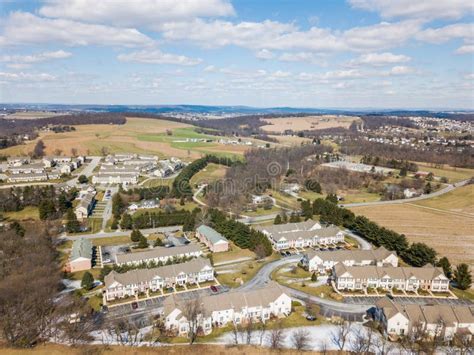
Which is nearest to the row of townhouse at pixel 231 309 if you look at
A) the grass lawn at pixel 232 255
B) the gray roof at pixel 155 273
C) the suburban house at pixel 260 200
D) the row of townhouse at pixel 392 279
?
the gray roof at pixel 155 273

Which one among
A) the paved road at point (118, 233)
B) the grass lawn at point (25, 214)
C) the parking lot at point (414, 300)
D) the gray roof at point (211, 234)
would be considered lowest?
the paved road at point (118, 233)

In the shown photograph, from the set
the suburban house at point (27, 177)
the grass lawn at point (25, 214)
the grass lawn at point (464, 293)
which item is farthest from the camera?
the suburban house at point (27, 177)

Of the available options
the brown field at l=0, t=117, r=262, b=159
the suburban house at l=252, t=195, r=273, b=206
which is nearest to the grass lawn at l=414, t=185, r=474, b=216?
the suburban house at l=252, t=195, r=273, b=206

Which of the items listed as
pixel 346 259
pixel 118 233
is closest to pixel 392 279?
pixel 346 259

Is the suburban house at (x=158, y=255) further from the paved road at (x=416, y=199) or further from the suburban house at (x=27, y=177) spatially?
the suburban house at (x=27, y=177)

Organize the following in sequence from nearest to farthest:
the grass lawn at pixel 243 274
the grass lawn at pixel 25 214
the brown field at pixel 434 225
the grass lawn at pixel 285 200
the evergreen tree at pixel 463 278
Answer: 1. the evergreen tree at pixel 463 278
2. the grass lawn at pixel 243 274
3. the brown field at pixel 434 225
4. the grass lawn at pixel 25 214
5. the grass lawn at pixel 285 200

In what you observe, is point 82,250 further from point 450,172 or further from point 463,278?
point 450,172

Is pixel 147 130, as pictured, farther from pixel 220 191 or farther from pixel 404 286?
pixel 404 286
